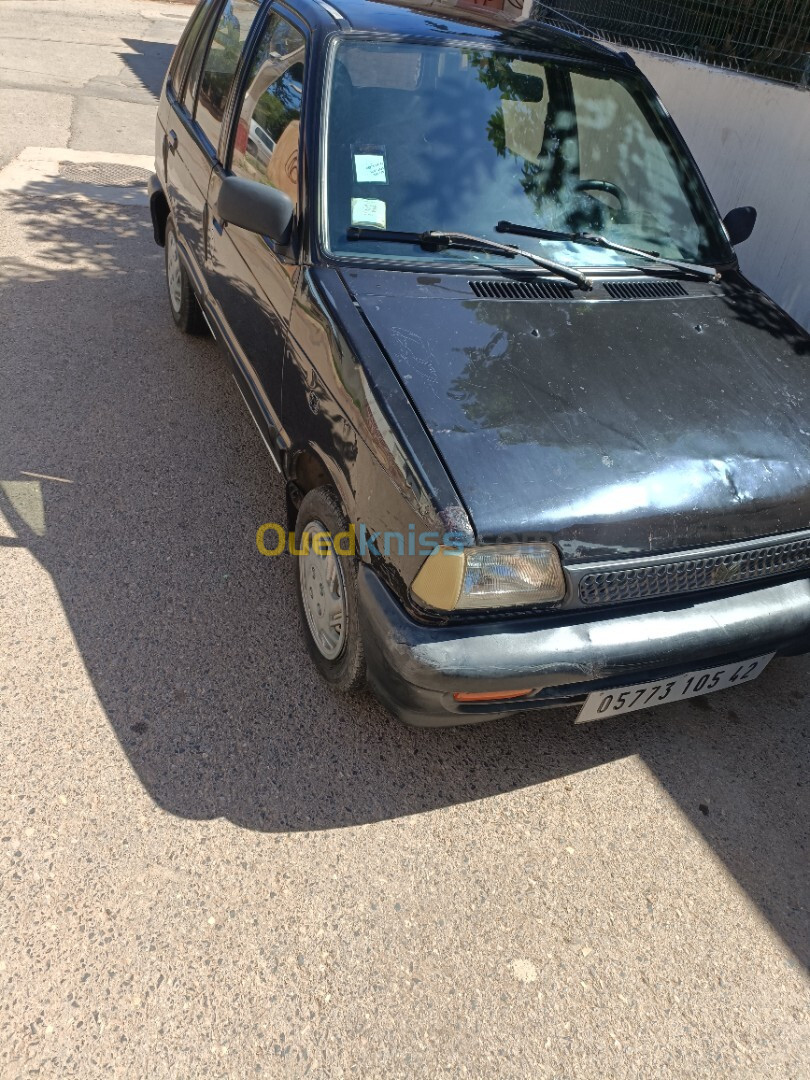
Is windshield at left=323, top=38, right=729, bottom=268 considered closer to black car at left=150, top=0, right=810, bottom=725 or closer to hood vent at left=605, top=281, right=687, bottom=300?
black car at left=150, top=0, right=810, bottom=725

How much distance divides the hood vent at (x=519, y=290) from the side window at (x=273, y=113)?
0.70 m

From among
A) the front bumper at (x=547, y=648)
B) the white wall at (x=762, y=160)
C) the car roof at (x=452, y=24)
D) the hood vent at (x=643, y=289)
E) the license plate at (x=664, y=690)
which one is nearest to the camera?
the front bumper at (x=547, y=648)

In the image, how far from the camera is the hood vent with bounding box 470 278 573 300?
3.00 meters

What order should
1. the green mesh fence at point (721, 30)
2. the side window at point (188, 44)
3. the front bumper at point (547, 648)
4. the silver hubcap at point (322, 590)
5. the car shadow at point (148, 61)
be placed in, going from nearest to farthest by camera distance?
the front bumper at point (547, 648)
the silver hubcap at point (322, 590)
the side window at point (188, 44)
the green mesh fence at point (721, 30)
the car shadow at point (148, 61)

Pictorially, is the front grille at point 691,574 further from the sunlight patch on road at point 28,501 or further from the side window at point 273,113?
the sunlight patch on road at point 28,501

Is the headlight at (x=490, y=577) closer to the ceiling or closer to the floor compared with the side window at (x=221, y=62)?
closer to the floor

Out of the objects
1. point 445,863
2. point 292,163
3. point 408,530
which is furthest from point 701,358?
point 445,863

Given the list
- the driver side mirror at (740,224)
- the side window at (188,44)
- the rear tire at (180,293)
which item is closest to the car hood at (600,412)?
the driver side mirror at (740,224)

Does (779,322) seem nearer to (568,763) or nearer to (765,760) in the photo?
(765,760)

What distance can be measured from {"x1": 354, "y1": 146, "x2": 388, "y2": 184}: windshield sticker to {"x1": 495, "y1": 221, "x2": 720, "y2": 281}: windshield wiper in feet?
1.45

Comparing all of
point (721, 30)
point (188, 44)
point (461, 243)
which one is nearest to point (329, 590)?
point (461, 243)

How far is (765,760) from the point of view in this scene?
3135 mm

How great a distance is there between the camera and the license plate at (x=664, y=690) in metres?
2.63

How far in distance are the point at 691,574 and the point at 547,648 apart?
1.60 feet
